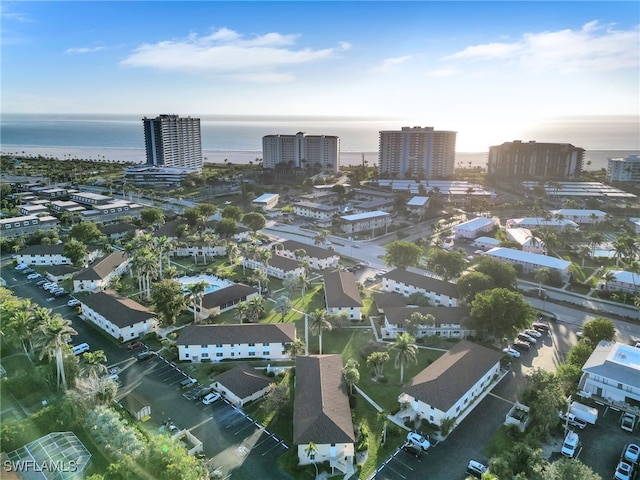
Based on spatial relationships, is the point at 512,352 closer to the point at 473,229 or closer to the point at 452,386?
the point at 452,386

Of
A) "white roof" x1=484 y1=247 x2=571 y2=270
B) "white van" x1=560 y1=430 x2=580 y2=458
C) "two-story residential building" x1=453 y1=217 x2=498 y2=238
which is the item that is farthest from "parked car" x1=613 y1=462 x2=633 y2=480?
"two-story residential building" x1=453 y1=217 x2=498 y2=238

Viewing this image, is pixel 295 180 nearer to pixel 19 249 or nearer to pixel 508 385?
pixel 19 249

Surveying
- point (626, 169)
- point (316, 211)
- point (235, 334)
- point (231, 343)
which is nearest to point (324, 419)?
point (231, 343)

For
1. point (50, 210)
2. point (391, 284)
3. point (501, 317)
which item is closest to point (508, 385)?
point (501, 317)

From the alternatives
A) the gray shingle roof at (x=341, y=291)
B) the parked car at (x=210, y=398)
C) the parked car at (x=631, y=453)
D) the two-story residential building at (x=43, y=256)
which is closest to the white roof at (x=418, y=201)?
the gray shingle roof at (x=341, y=291)

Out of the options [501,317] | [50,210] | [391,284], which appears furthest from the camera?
[50,210]

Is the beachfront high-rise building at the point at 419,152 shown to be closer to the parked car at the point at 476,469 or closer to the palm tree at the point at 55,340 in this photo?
the parked car at the point at 476,469
